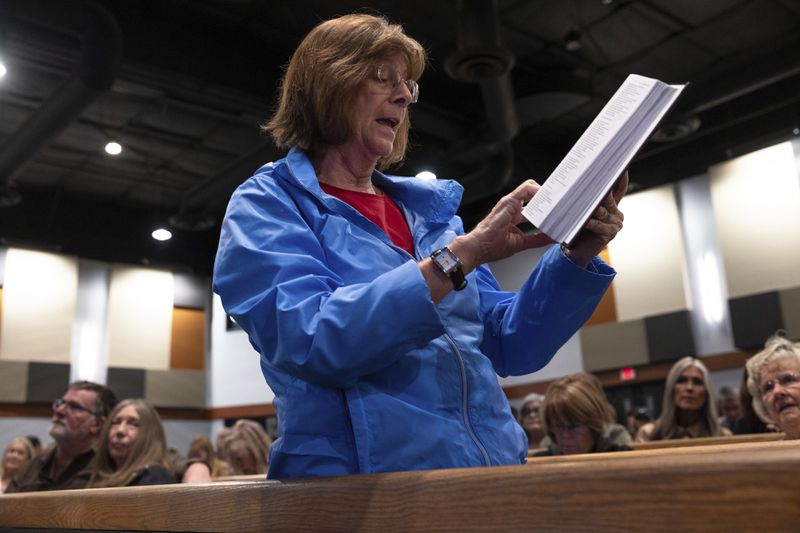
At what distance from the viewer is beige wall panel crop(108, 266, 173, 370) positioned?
1330 centimetres

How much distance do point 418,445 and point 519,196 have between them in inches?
15.1

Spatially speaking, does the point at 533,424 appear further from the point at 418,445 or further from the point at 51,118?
the point at 51,118

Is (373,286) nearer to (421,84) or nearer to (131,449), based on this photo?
(131,449)

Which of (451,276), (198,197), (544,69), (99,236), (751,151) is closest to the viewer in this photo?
(451,276)

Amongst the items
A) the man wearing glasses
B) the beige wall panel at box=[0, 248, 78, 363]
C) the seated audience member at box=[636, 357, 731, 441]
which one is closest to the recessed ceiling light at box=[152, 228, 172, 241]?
the beige wall panel at box=[0, 248, 78, 363]

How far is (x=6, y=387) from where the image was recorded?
11.8 meters

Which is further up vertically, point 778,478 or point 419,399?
point 419,399

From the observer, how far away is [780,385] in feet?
10.5

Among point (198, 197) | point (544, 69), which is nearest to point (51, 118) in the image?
point (198, 197)

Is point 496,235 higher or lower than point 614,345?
lower

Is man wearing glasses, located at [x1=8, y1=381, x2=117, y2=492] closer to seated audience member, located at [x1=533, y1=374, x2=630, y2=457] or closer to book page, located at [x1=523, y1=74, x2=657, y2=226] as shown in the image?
seated audience member, located at [x1=533, y1=374, x2=630, y2=457]

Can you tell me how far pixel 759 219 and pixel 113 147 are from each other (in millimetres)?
8141

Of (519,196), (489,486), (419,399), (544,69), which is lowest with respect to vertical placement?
(489,486)

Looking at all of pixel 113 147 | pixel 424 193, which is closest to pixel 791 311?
pixel 113 147
